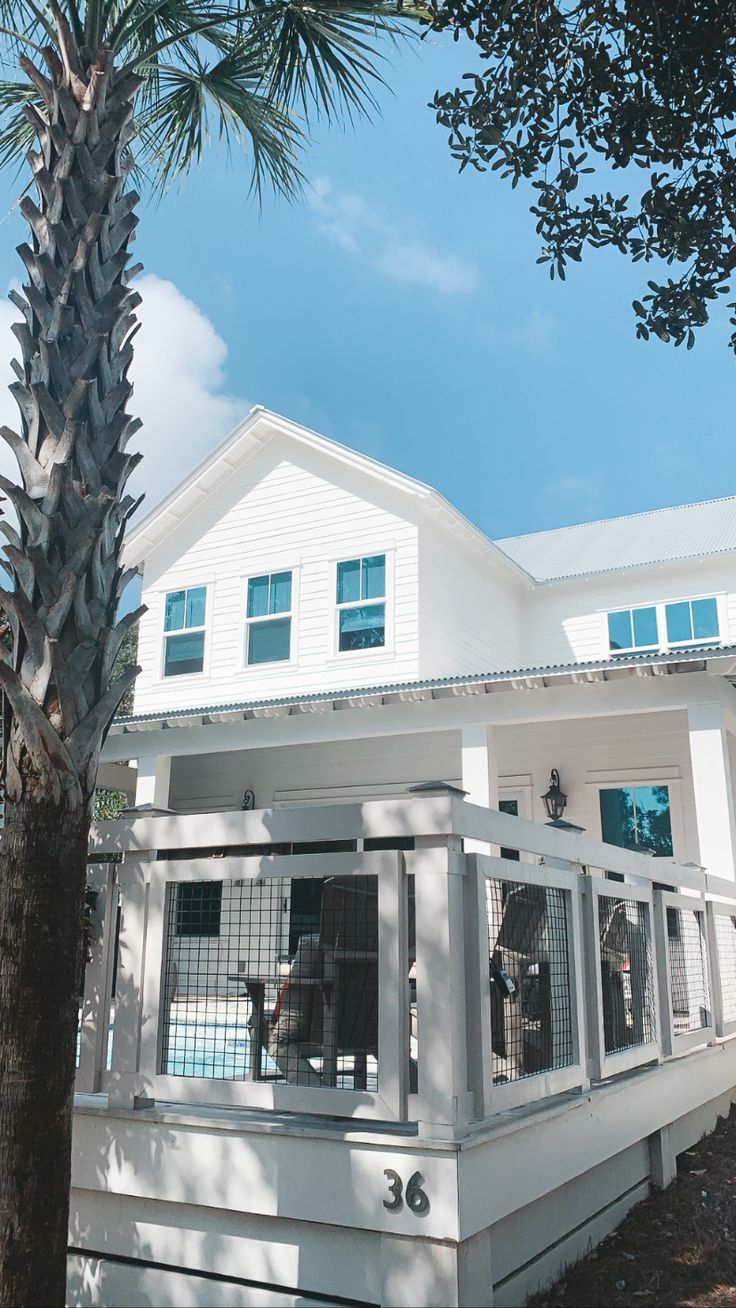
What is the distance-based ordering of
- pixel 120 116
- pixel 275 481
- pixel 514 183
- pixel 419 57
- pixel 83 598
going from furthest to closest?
pixel 275 481 → pixel 419 57 → pixel 514 183 → pixel 120 116 → pixel 83 598

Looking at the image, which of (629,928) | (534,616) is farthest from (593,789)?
(629,928)

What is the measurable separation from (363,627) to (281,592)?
1.46m

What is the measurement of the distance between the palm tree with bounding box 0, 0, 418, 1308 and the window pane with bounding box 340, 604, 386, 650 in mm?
8822

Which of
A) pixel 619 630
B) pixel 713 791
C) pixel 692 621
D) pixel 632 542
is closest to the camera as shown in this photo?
pixel 713 791

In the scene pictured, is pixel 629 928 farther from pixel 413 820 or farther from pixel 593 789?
pixel 593 789

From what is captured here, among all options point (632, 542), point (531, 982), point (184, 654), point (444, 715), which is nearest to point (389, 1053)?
point (531, 982)

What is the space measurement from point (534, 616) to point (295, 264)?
7555 cm

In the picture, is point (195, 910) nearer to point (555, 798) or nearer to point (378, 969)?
point (378, 969)

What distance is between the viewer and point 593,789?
12.0 meters

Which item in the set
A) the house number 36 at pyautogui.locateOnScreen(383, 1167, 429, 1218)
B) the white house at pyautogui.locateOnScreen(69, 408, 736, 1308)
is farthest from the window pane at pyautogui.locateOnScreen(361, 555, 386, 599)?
the house number 36 at pyautogui.locateOnScreen(383, 1167, 429, 1218)

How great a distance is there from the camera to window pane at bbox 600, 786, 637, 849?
1172cm

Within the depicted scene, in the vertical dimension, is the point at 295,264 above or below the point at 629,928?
above

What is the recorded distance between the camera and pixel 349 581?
1341cm

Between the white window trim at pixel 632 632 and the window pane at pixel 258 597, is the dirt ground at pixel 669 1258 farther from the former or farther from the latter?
the white window trim at pixel 632 632
